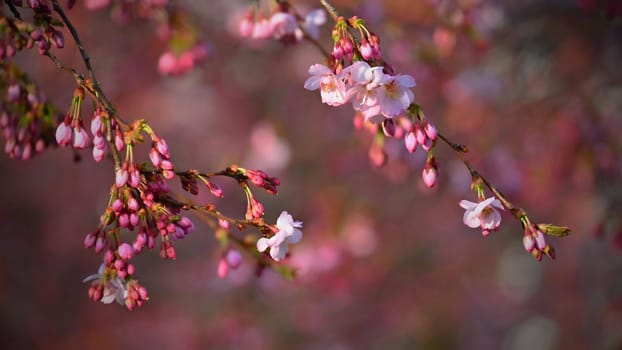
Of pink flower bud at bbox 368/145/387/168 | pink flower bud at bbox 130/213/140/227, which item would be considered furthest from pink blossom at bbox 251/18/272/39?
pink flower bud at bbox 130/213/140/227

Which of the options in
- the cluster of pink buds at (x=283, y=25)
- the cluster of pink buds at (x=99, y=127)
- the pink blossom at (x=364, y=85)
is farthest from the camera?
the cluster of pink buds at (x=283, y=25)

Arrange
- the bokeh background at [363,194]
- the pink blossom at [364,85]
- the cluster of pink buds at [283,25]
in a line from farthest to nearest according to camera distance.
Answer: the bokeh background at [363,194] < the cluster of pink buds at [283,25] < the pink blossom at [364,85]

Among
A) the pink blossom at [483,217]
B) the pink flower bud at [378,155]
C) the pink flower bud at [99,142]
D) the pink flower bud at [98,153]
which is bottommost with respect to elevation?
the pink flower bud at [378,155]

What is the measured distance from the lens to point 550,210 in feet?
17.2

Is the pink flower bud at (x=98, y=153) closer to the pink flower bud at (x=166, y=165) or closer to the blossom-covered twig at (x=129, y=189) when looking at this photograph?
the blossom-covered twig at (x=129, y=189)

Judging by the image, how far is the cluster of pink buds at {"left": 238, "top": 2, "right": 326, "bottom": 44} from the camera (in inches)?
82.9

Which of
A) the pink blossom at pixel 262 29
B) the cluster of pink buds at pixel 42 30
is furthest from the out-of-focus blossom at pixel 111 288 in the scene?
the pink blossom at pixel 262 29

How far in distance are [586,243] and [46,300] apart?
15.5 ft

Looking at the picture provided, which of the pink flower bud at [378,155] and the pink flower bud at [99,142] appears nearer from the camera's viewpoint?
the pink flower bud at [99,142]

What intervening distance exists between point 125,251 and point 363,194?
3.98m

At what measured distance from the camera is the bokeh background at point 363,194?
387 cm

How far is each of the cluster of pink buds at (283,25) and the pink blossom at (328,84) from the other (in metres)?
0.60

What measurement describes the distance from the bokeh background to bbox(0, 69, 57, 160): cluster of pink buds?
5.07 ft

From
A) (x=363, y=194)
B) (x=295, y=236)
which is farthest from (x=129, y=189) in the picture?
(x=363, y=194)
